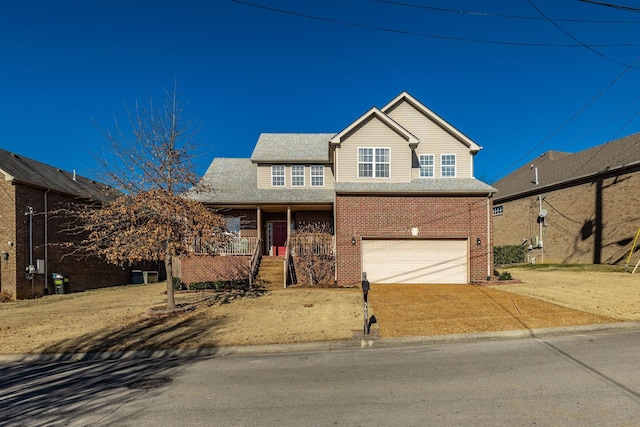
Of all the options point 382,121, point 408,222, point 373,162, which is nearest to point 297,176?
point 373,162

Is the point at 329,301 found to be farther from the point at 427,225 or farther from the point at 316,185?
the point at 316,185

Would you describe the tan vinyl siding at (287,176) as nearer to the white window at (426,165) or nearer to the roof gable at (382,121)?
the roof gable at (382,121)

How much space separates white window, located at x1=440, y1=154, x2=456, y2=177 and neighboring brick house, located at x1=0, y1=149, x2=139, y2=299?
51.3ft

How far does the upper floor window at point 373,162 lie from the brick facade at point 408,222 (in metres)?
1.62

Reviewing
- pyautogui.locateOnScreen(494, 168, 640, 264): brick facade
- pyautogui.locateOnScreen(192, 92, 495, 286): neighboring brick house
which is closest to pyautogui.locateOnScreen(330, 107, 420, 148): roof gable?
pyautogui.locateOnScreen(192, 92, 495, 286): neighboring brick house

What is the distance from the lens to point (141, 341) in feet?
30.4

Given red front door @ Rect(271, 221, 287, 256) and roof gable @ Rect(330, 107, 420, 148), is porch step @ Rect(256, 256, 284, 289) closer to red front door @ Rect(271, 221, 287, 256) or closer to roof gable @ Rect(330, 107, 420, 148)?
red front door @ Rect(271, 221, 287, 256)

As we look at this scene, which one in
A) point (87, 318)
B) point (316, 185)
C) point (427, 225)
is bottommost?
point (87, 318)

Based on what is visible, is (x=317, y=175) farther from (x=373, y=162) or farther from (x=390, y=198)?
(x=390, y=198)

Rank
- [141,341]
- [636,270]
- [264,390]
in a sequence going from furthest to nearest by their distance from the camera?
1. [636,270]
2. [141,341]
3. [264,390]

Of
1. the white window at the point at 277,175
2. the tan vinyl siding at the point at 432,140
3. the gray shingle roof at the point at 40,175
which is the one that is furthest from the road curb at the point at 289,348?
the white window at the point at 277,175

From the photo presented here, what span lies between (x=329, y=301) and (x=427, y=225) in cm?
639

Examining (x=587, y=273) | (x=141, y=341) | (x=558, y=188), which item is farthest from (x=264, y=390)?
(x=558, y=188)

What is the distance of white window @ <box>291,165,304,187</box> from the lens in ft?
72.9
